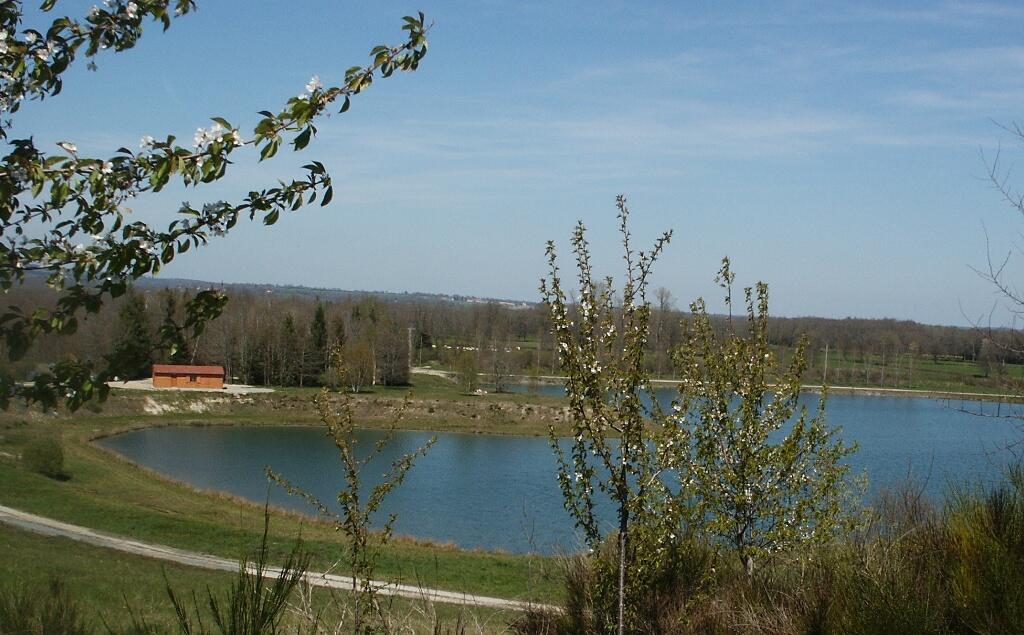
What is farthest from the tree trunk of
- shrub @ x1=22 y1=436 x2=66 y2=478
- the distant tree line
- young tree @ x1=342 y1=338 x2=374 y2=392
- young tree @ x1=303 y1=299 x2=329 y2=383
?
young tree @ x1=303 y1=299 x2=329 y2=383

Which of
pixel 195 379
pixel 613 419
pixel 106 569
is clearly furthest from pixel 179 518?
pixel 195 379

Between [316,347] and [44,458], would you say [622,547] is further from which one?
[316,347]

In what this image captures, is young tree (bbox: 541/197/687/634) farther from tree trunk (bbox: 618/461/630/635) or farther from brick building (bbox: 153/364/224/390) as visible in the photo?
brick building (bbox: 153/364/224/390)

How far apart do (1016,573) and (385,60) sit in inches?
179

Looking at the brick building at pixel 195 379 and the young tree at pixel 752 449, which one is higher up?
the young tree at pixel 752 449

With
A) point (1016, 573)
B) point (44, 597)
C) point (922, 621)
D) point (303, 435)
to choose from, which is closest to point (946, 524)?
point (1016, 573)

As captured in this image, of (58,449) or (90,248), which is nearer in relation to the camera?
(90,248)

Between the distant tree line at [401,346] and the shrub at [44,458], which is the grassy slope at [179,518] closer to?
the shrub at [44,458]

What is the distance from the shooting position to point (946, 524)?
20.9 feet

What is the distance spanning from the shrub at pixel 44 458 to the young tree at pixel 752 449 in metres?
29.5

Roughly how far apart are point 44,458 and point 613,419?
31.6 m

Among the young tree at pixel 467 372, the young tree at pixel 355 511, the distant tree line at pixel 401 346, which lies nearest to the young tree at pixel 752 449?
the young tree at pixel 355 511

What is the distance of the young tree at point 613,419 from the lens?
19.2ft

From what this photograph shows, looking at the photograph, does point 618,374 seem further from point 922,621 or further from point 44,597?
point 44,597
